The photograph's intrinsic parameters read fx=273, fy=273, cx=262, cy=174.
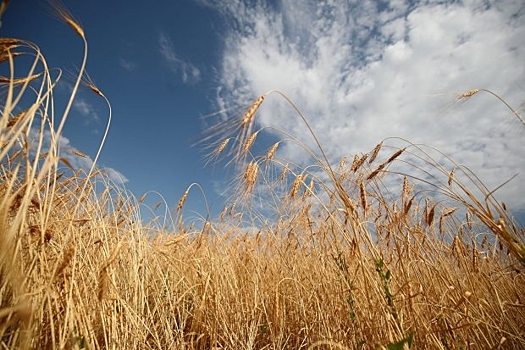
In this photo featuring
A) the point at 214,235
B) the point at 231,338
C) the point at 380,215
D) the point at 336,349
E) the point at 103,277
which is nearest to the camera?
the point at 103,277

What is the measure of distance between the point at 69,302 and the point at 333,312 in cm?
162

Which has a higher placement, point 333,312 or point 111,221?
point 111,221

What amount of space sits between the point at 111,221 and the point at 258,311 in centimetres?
169

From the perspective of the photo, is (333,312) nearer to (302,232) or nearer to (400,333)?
(400,333)

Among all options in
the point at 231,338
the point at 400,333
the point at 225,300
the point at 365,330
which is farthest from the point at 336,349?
the point at 225,300

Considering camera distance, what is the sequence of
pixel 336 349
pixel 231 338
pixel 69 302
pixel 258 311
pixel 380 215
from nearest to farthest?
pixel 69 302 → pixel 336 349 → pixel 231 338 → pixel 258 311 → pixel 380 215

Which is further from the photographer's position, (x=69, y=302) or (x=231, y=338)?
(x=231, y=338)

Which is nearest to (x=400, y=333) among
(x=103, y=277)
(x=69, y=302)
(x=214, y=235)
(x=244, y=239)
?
(x=103, y=277)

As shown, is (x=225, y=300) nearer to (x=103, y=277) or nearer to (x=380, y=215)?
(x=103, y=277)

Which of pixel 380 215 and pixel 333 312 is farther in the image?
pixel 380 215

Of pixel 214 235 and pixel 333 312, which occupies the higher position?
pixel 214 235

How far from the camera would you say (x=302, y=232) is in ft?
9.77

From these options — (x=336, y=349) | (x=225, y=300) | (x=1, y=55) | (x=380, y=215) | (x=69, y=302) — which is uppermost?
(x=1, y=55)

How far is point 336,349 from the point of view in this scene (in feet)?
5.28
